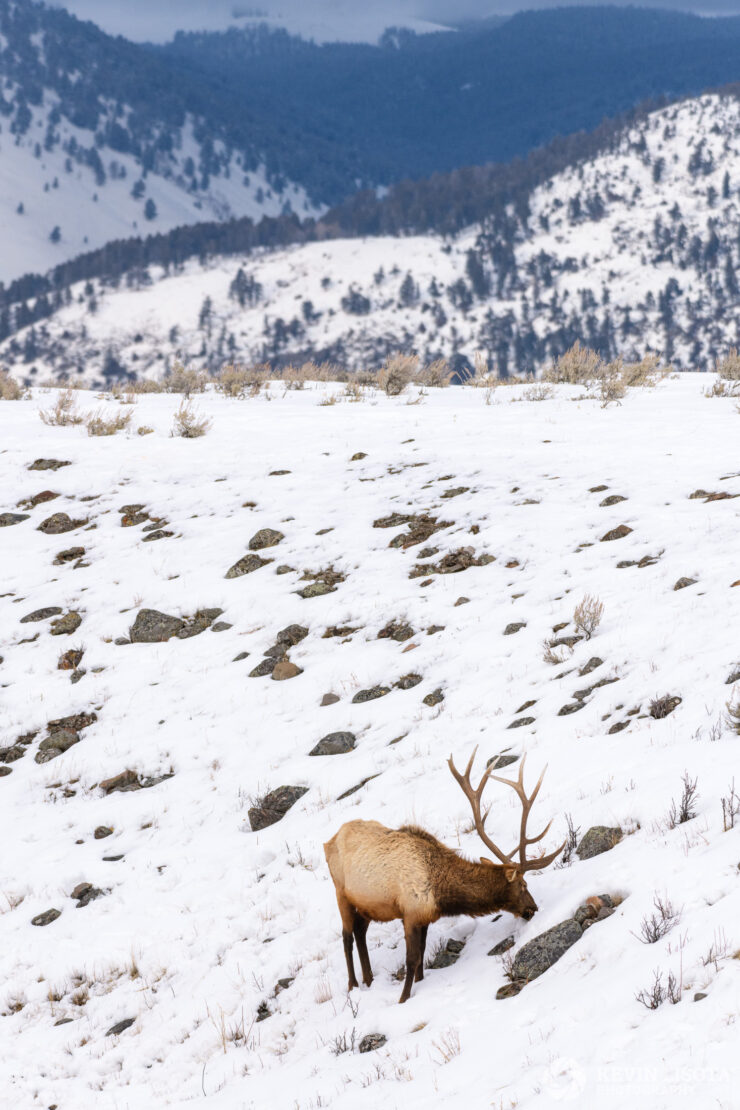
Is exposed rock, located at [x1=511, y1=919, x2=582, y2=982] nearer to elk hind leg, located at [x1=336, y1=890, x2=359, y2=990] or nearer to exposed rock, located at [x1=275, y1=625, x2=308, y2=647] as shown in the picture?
elk hind leg, located at [x1=336, y1=890, x2=359, y2=990]

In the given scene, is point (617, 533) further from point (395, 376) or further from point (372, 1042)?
point (395, 376)

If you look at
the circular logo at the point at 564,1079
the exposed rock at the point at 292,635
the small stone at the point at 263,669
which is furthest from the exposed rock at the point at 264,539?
the circular logo at the point at 564,1079

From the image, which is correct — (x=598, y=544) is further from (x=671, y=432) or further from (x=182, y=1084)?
(x=182, y=1084)

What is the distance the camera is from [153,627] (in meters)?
9.41

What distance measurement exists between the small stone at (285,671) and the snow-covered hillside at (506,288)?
396ft

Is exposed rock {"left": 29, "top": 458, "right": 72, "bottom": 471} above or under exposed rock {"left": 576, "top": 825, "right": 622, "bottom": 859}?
above

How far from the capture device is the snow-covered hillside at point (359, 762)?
3660 mm

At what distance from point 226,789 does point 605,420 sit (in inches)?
396

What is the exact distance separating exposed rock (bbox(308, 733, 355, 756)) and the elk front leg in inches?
104

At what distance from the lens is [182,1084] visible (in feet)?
13.9

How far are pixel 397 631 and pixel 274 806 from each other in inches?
99.8

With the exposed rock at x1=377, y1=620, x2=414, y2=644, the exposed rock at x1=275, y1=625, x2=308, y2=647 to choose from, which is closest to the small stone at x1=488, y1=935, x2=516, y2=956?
the exposed rock at x1=377, y1=620, x2=414, y2=644

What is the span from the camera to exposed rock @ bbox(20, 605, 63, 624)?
9.98 m

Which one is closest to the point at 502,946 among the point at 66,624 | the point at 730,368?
the point at 66,624
